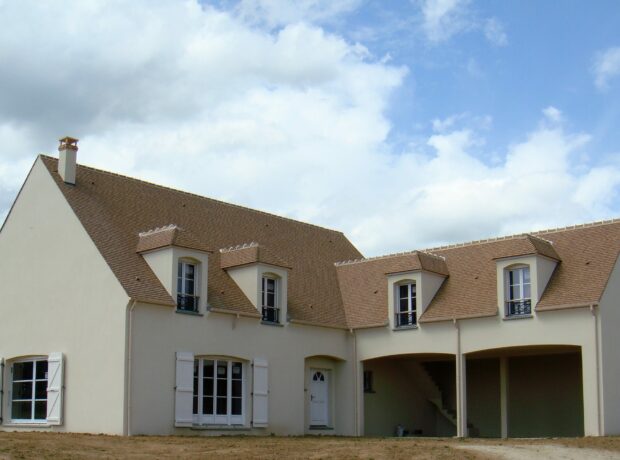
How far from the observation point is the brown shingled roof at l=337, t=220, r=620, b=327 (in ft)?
86.6

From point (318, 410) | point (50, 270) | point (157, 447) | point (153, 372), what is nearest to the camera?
point (157, 447)

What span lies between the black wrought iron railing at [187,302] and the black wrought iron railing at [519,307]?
366 inches

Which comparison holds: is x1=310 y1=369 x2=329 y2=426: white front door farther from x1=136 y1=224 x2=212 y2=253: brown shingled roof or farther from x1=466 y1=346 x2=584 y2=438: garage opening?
x1=136 y1=224 x2=212 y2=253: brown shingled roof

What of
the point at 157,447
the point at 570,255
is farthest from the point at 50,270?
the point at 570,255

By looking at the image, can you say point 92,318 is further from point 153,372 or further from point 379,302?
point 379,302

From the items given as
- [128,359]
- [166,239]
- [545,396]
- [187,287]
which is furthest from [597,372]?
[128,359]

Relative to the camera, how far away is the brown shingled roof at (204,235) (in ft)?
83.9

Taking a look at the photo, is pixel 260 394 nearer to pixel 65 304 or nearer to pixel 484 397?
pixel 65 304

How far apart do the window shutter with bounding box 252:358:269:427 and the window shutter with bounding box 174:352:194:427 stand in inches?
98.1

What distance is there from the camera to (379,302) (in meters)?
31.3

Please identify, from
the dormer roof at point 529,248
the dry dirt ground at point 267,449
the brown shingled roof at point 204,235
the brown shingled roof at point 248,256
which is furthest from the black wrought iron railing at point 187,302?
the dormer roof at point 529,248

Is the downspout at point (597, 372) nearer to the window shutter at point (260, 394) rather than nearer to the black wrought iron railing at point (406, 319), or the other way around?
the black wrought iron railing at point (406, 319)

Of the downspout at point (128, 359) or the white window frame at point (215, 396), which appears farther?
the white window frame at point (215, 396)

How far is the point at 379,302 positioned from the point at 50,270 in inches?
438
